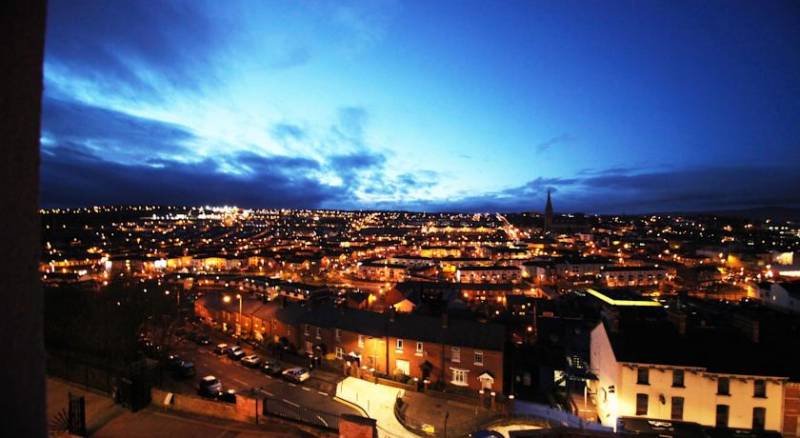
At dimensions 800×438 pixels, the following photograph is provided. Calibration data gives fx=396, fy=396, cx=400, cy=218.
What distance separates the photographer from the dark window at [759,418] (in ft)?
50.6

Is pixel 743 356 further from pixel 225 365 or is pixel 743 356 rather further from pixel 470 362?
pixel 225 365

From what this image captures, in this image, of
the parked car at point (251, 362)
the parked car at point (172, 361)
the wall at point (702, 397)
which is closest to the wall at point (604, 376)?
the wall at point (702, 397)

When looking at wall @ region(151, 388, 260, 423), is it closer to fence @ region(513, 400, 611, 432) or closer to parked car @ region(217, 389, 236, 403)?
parked car @ region(217, 389, 236, 403)

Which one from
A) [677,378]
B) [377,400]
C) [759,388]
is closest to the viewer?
[759,388]

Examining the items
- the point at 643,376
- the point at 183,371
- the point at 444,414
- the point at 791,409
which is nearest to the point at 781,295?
the point at 791,409

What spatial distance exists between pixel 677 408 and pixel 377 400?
12.9 m

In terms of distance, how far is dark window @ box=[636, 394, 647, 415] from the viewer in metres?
16.6

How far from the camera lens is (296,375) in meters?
21.4

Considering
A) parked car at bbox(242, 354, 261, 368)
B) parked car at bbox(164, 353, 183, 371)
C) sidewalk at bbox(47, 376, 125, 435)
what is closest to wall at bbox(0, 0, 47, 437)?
sidewalk at bbox(47, 376, 125, 435)

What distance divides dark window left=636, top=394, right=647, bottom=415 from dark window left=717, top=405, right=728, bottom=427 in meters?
2.55

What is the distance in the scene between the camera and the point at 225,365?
77.2 feet

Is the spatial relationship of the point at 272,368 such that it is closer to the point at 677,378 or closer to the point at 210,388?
the point at 210,388

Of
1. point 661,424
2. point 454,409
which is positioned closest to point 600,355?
point 661,424

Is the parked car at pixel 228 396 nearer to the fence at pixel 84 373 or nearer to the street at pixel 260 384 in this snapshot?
the street at pixel 260 384
